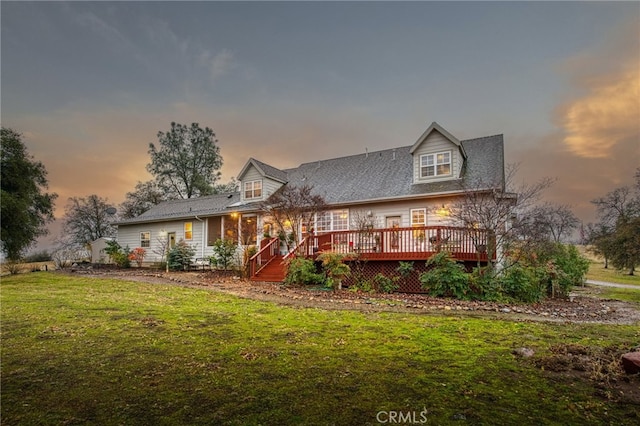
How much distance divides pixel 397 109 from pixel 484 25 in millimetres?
6286

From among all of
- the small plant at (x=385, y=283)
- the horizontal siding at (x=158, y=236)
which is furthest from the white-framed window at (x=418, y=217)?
the horizontal siding at (x=158, y=236)

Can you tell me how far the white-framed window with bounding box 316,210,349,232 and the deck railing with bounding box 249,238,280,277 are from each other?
2393 mm

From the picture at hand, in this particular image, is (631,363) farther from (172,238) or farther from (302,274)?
(172,238)

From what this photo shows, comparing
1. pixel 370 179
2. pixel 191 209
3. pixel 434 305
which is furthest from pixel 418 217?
pixel 191 209

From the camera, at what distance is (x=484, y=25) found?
12828 millimetres

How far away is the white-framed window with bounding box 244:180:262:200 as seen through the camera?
19.8m

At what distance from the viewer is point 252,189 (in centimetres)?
2006

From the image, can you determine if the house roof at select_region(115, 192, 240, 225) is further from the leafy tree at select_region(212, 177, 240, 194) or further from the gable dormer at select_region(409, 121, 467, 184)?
the leafy tree at select_region(212, 177, 240, 194)

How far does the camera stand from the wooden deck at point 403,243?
1110cm

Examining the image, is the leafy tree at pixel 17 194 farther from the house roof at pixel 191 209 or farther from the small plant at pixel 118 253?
the house roof at pixel 191 209

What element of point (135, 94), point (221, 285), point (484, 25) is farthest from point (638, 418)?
point (135, 94)

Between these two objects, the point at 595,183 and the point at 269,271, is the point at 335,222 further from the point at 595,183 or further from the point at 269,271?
the point at 595,183

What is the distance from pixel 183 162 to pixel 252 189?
20.2 m

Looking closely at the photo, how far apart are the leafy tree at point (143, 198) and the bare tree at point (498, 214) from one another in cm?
3347
